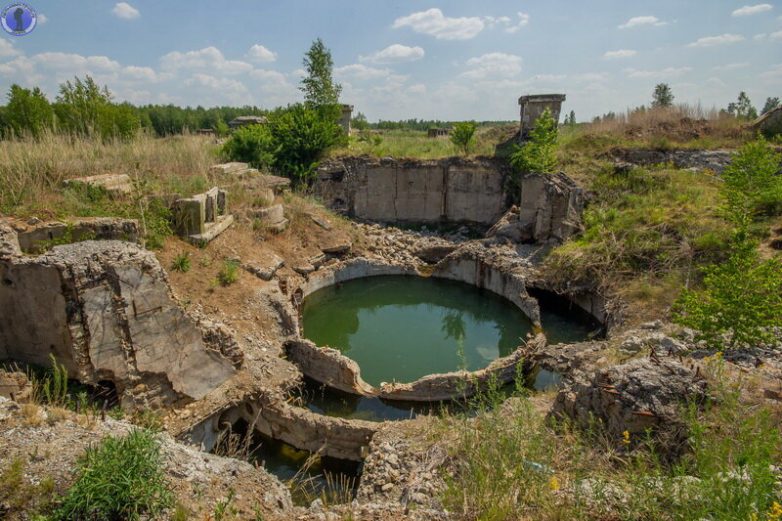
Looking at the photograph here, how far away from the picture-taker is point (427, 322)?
39.8 feet

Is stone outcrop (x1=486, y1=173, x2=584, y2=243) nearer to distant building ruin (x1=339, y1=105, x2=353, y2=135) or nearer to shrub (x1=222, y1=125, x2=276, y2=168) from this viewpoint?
shrub (x1=222, y1=125, x2=276, y2=168)

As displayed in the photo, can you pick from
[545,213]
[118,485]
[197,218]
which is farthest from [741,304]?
[197,218]

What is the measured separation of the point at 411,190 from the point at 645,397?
1439 cm

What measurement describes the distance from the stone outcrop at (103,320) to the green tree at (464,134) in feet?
49.2

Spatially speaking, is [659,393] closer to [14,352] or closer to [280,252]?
[14,352]

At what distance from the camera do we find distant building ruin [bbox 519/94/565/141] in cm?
1755

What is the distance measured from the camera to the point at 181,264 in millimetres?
8898

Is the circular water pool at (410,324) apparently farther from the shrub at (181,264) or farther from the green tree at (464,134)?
the green tree at (464,134)

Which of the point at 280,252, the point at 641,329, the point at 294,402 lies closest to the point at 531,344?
the point at 641,329

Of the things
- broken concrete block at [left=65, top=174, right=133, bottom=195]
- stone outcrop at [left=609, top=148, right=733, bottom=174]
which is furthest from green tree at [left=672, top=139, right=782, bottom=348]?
broken concrete block at [left=65, top=174, right=133, bottom=195]

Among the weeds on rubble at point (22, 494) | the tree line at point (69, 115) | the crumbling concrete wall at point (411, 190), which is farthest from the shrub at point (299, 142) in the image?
the weeds on rubble at point (22, 494)

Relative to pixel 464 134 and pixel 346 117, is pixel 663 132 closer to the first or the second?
pixel 464 134

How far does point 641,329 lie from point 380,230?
34.2 ft

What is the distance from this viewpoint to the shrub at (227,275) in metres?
9.45
